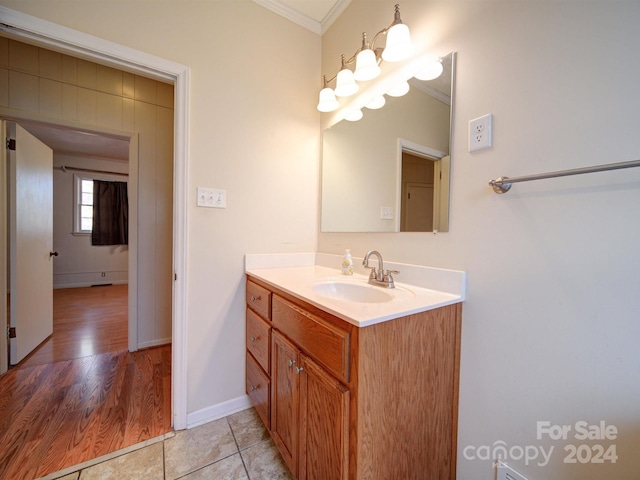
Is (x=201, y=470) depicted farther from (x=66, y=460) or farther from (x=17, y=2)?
(x=17, y=2)

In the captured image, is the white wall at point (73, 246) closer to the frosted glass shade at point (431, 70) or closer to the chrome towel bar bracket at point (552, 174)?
the frosted glass shade at point (431, 70)

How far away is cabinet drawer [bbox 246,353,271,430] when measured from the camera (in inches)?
48.8

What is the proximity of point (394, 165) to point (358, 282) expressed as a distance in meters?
0.62

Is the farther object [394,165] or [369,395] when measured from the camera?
[394,165]

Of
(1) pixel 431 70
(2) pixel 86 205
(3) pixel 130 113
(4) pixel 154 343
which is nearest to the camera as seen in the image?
(1) pixel 431 70

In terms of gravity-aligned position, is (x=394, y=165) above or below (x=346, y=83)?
below

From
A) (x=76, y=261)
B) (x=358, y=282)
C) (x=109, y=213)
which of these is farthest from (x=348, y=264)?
(x=76, y=261)

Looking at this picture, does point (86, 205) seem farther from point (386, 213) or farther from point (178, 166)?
point (386, 213)

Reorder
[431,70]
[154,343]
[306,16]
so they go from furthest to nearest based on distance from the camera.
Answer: [154,343], [306,16], [431,70]

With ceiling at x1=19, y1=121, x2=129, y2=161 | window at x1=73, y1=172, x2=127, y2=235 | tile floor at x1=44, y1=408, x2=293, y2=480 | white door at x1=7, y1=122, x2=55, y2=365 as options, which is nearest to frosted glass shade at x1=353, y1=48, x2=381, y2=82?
tile floor at x1=44, y1=408, x2=293, y2=480

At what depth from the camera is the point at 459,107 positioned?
3.26 feet

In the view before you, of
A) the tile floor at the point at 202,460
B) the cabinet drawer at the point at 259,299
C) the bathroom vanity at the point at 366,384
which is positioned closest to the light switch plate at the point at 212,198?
the cabinet drawer at the point at 259,299

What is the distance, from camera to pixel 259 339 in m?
1.35

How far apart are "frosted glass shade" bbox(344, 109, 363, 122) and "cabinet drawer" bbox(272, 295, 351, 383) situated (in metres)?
1.11
